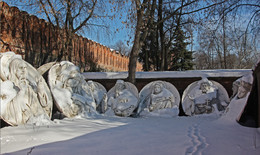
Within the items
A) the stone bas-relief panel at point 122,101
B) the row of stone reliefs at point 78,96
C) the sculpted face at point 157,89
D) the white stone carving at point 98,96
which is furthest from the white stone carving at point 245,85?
the white stone carving at point 98,96

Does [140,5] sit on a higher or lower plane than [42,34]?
higher

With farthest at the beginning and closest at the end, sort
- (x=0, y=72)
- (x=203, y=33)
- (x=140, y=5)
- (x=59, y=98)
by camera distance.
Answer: (x=203, y=33), (x=140, y=5), (x=59, y=98), (x=0, y=72)

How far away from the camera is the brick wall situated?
9875mm

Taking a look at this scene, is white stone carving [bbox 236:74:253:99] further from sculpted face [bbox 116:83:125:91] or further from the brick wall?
the brick wall

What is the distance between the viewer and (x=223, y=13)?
10.7 meters

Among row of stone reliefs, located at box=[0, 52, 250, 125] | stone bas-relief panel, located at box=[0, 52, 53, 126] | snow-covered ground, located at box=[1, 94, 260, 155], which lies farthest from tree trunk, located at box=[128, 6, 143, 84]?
snow-covered ground, located at box=[1, 94, 260, 155]

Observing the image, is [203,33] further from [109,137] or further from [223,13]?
[109,137]

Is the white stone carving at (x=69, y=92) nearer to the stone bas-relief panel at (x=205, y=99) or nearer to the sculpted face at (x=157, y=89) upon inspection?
the sculpted face at (x=157, y=89)

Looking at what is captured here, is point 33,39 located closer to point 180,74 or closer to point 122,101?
point 122,101

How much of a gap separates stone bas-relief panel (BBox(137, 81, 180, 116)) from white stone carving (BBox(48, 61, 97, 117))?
170 centimetres

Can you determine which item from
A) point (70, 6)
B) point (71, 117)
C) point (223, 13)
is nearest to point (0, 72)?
point (71, 117)

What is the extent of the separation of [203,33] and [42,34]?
8.05 m

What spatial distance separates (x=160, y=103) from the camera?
7867mm

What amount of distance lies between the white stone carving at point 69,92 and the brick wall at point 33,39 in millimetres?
3961
